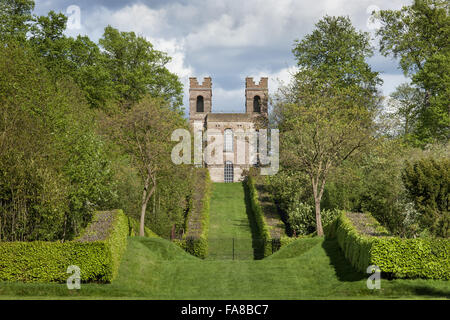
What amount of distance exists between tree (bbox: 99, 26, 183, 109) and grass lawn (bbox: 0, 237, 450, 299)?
25947 mm

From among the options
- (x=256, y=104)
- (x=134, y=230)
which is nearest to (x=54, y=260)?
(x=134, y=230)

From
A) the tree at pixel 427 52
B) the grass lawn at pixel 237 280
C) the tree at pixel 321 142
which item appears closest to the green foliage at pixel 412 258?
the grass lawn at pixel 237 280

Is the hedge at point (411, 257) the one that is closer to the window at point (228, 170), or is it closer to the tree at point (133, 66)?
the tree at point (133, 66)

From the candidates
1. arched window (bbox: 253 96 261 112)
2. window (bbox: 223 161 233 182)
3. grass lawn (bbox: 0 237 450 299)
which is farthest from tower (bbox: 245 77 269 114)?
grass lawn (bbox: 0 237 450 299)

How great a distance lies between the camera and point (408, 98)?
68.6 m

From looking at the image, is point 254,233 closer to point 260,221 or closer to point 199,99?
point 260,221

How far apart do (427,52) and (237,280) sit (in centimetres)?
3059

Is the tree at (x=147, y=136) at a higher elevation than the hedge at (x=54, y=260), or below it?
higher

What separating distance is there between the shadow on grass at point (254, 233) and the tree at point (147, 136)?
842cm

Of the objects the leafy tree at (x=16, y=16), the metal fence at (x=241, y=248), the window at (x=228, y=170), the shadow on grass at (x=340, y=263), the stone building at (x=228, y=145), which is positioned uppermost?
the leafy tree at (x=16, y=16)

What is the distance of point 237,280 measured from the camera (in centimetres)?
2359

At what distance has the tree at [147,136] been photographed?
111 feet
